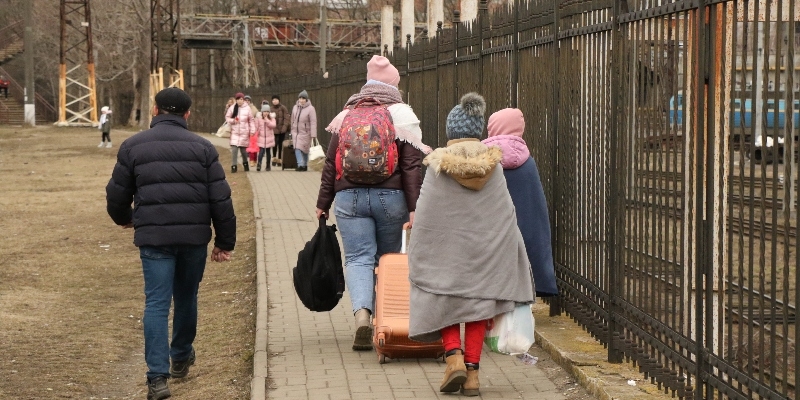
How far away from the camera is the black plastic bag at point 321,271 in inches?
309

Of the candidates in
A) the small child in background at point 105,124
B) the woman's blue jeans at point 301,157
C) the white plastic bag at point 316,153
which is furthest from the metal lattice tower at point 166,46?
the woman's blue jeans at point 301,157

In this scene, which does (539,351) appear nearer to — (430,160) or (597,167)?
(597,167)

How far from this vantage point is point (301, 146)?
83.6 feet

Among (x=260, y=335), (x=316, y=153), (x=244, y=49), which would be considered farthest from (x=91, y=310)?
(x=244, y=49)

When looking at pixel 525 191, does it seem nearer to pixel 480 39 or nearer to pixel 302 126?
pixel 480 39

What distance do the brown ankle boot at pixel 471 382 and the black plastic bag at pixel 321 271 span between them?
1.37 metres

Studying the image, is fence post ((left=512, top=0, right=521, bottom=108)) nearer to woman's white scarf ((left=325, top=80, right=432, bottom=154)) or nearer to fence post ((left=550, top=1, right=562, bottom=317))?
fence post ((left=550, top=1, right=562, bottom=317))

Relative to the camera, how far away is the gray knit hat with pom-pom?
6.84 m

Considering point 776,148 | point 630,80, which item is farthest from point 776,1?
point 630,80

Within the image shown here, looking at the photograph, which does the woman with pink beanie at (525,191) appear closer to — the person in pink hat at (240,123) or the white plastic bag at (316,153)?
the person in pink hat at (240,123)

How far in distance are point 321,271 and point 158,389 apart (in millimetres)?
1263

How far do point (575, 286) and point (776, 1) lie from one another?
360 cm

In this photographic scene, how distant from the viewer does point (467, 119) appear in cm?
684

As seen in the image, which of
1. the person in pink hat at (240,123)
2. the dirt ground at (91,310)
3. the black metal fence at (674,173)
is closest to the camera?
the black metal fence at (674,173)
